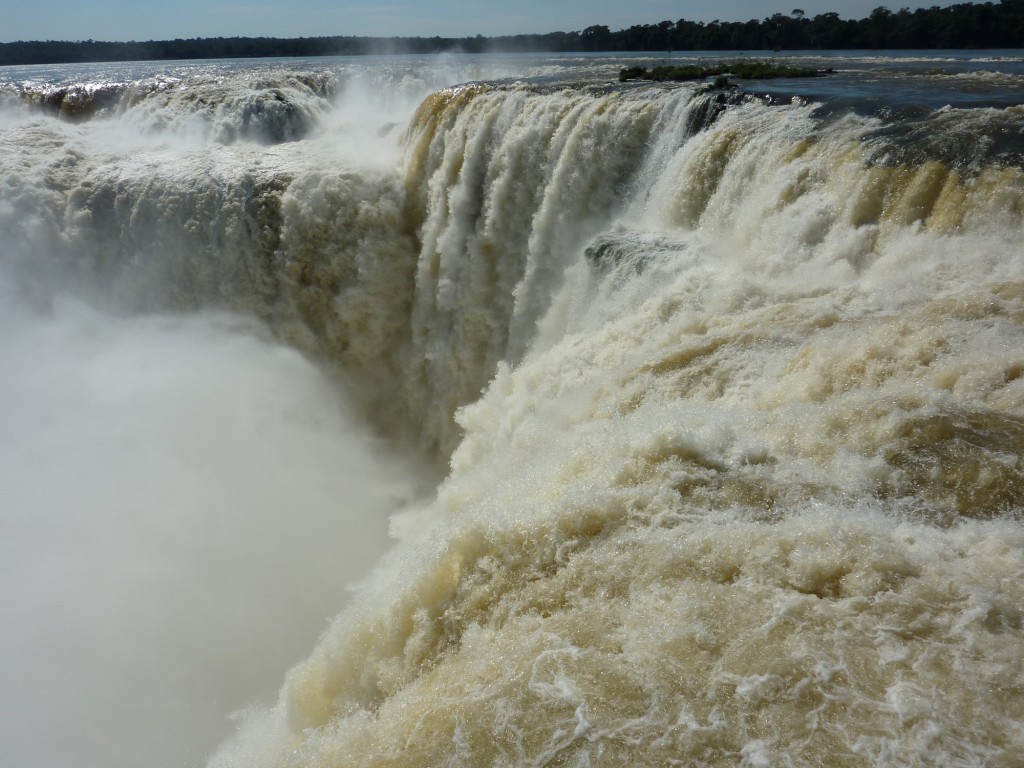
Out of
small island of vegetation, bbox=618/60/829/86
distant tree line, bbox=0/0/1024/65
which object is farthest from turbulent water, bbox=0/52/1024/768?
distant tree line, bbox=0/0/1024/65

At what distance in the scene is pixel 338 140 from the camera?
1409cm

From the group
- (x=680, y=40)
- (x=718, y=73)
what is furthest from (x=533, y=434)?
(x=680, y=40)

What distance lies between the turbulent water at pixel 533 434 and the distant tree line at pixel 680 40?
10.0 m

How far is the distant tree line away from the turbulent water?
10.0 metres

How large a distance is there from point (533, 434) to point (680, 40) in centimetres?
3311

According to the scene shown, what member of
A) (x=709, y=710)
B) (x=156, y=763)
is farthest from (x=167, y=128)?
(x=709, y=710)

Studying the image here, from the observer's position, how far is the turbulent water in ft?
9.36

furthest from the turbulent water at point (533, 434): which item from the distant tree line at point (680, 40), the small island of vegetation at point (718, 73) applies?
the distant tree line at point (680, 40)

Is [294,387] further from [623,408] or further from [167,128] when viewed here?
[167,128]

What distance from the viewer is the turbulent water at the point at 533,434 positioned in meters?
2.85

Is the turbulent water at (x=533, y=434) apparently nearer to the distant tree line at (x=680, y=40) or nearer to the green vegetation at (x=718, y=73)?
the green vegetation at (x=718, y=73)

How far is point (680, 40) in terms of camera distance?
33156mm

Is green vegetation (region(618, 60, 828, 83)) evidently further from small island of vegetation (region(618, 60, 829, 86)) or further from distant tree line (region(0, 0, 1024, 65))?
distant tree line (region(0, 0, 1024, 65))

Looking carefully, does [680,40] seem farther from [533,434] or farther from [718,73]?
[533,434]
